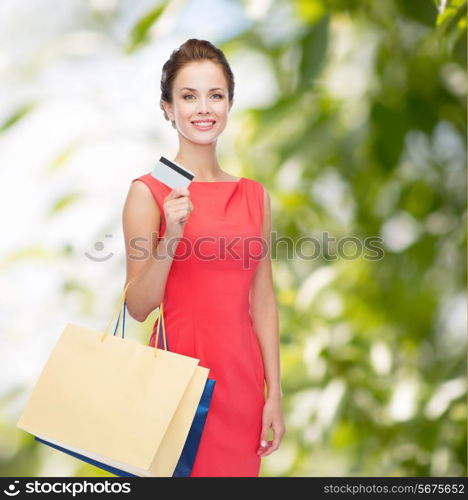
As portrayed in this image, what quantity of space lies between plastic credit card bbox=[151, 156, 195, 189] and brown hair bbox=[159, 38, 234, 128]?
118 millimetres

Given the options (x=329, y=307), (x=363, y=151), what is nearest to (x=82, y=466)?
(x=329, y=307)

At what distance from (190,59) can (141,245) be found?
0.66ft

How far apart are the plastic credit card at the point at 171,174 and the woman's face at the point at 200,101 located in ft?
0.24

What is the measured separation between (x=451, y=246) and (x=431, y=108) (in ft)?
0.71

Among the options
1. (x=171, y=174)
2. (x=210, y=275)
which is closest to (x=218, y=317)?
(x=210, y=275)

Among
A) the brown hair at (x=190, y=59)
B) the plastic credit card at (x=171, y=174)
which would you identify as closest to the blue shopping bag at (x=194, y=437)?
the plastic credit card at (x=171, y=174)

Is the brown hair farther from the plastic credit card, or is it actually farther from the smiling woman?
the plastic credit card

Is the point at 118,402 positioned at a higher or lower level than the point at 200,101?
lower

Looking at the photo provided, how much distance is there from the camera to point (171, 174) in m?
0.75

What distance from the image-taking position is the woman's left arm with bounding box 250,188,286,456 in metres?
0.84

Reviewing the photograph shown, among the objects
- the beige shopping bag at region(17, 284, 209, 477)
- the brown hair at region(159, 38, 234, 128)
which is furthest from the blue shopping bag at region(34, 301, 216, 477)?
the brown hair at region(159, 38, 234, 128)

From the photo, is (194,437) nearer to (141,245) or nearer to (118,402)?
(118,402)

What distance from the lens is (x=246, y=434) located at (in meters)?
0.81

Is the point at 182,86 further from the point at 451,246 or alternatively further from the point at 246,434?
the point at 451,246
